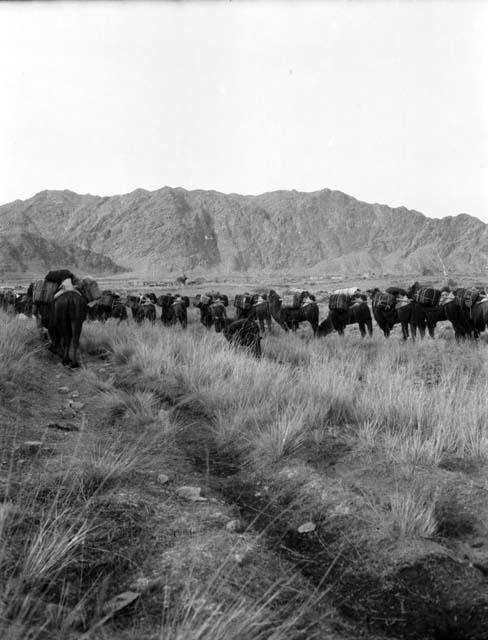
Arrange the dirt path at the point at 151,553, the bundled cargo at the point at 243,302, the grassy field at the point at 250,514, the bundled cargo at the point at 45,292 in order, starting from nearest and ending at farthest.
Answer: the dirt path at the point at 151,553
the grassy field at the point at 250,514
the bundled cargo at the point at 45,292
the bundled cargo at the point at 243,302

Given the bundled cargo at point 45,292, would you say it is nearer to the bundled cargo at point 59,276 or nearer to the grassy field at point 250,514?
the bundled cargo at point 59,276

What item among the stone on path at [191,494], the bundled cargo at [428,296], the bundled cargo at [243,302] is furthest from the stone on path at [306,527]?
the bundled cargo at [428,296]

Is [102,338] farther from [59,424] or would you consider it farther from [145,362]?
[59,424]

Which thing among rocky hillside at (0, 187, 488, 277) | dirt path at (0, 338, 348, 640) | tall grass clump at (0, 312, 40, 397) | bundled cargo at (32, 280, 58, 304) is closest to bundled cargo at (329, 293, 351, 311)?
bundled cargo at (32, 280, 58, 304)

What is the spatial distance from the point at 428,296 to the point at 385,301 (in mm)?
1700

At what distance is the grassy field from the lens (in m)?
2.60

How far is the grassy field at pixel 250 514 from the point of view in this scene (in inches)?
102

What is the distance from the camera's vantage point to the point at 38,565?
104 inches

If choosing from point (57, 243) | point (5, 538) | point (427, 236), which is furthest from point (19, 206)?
point (5, 538)

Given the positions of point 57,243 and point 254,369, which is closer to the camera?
point 254,369

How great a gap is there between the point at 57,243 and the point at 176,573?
114730 millimetres

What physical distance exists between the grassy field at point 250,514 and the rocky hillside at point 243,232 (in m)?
106

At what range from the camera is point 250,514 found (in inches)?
158

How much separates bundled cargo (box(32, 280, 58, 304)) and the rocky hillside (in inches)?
3905
